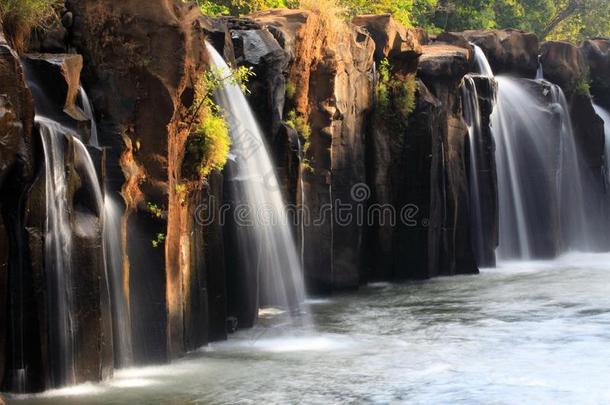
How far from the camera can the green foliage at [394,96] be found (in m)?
21.4

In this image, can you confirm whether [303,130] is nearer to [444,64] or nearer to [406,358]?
[444,64]

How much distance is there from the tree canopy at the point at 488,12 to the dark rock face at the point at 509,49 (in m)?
3.51

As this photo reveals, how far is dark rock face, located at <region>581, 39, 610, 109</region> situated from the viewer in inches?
1163

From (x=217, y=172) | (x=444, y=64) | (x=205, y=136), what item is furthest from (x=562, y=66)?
(x=205, y=136)

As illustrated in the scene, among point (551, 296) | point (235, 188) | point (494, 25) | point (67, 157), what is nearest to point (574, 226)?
point (551, 296)

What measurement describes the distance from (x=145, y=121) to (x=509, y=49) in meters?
16.6

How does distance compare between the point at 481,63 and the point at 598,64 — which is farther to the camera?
the point at 598,64

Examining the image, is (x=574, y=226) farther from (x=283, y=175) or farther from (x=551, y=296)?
(x=283, y=175)

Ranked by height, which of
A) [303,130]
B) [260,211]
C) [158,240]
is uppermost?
[303,130]

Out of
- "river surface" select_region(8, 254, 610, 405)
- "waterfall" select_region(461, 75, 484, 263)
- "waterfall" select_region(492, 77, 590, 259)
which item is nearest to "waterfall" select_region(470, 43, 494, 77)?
"waterfall" select_region(492, 77, 590, 259)

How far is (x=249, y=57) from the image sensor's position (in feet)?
52.8

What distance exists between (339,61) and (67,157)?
9.75 metres

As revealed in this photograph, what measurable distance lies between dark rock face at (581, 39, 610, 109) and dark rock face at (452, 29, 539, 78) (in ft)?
8.39

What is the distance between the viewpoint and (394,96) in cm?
2153
